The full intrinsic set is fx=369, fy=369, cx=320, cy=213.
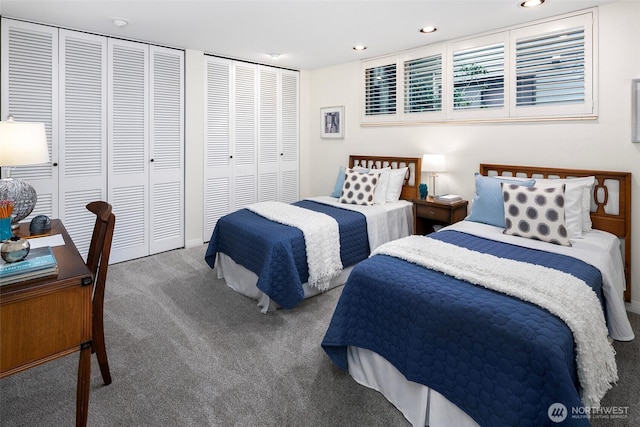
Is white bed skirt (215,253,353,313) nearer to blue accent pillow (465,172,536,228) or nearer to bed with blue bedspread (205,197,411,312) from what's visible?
bed with blue bedspread (205,197,411,312)

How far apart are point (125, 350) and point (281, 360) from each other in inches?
40.7

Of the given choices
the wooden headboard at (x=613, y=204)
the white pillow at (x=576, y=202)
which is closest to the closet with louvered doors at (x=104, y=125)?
the white pillow at (x=576, y=202)

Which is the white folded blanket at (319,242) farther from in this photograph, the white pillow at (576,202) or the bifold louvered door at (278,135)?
the bifold louvered door at (278,135)

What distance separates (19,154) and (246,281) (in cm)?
182

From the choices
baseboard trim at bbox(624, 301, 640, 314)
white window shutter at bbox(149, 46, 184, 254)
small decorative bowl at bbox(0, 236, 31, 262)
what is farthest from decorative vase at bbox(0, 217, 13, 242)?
baseboard trim at bbox(624, 301, 640, 314)

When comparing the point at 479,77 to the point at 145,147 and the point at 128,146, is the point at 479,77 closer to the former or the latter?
the point at 145,147

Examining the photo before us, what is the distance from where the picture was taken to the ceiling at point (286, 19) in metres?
2.98

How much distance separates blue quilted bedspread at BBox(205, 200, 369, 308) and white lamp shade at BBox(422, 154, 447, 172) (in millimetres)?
956

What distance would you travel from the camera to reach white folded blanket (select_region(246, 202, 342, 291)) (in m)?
3.06

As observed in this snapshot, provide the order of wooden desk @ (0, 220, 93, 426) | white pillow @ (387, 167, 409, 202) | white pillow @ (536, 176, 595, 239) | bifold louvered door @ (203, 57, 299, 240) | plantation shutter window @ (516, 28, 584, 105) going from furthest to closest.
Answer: bifold louvered door @ (203, 57, 299, 240), white pillow @ (387, 167, 409, 202), plantation shutter window @ (516, 28, 584, 105), white pillow @ (536, 176, 595, 239), wooden desk @ (0, 220, 93, 426)

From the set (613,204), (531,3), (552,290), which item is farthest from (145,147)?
(613,204)

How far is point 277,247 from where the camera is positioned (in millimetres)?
2859

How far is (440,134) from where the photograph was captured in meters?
4.11

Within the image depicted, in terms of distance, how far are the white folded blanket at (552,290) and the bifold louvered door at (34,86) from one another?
3294 millimetres
